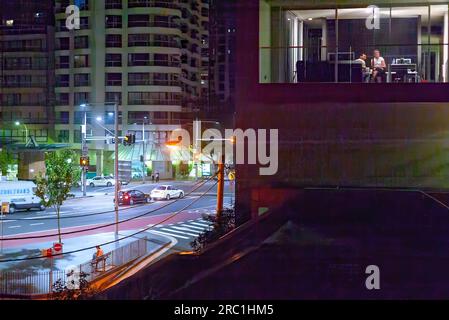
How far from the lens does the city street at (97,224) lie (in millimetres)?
17861

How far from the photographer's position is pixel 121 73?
41906mm

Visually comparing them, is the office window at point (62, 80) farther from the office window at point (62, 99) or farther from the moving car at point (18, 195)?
the moving car at point (18, 195)

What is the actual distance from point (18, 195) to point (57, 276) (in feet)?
49.8

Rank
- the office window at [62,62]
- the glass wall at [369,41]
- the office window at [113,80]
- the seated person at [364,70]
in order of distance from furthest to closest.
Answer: the office window at [113,80] → the office window at [62,62] → the glass wall at [369,41] → the seated person at [364,70]

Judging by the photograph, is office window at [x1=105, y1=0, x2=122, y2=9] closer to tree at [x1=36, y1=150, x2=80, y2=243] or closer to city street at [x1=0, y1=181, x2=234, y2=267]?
city street at [x1=0, y1=181, x2=234, y2=267]

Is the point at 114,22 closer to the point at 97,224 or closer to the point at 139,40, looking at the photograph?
the point at 139,40

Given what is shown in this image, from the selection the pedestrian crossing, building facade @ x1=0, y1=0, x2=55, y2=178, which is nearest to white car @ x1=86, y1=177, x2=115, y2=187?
building facade @ x1=0, y1=0, x2=55, y2=178

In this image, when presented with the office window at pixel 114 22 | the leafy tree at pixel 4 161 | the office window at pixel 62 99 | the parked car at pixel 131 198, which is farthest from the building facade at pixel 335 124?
the office window at pixel 62 99

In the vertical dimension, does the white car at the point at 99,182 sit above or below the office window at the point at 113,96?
below

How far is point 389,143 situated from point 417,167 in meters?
0.59

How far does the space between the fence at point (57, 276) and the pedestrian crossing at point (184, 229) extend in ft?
14.2

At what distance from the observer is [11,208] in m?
26.5

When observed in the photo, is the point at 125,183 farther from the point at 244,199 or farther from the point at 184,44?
the point at 244,199
